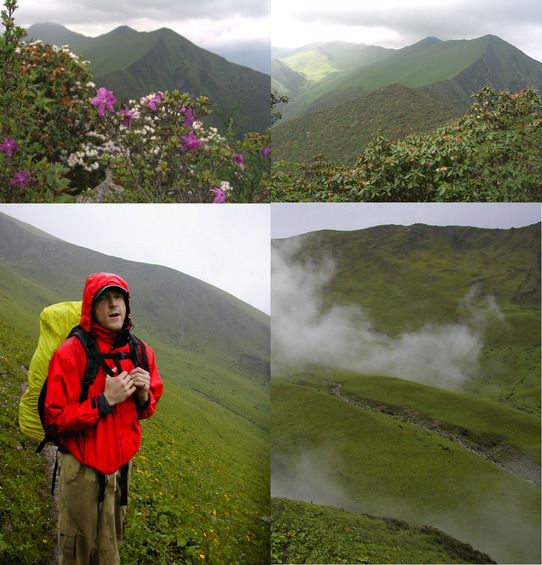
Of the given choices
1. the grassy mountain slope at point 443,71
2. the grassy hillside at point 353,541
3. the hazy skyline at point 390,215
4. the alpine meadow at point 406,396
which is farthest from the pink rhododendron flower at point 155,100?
the grassy hillside at point 353,541

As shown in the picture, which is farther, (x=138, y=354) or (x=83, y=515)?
(x=138, y=354)

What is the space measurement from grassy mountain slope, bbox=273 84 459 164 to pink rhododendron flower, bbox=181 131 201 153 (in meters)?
0.72

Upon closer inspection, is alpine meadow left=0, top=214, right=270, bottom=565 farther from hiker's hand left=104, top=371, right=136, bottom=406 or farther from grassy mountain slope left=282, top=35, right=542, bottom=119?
grassy mountain slope left=282, top=35, right=542, bottom=119

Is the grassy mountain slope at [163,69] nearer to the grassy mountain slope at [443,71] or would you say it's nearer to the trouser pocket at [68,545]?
the grassy mountain slope at [443,71]

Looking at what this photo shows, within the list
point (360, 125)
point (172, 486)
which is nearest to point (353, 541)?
point (172, 486)

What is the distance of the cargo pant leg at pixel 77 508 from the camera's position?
3.13 meters

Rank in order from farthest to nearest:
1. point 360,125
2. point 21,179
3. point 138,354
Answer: point 360,125
point 21,179
point 138,354

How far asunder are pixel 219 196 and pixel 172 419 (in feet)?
6.76

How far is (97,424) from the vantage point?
10.4 ft

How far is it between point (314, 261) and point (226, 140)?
55.1 inches

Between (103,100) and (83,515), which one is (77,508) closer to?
(83,515)

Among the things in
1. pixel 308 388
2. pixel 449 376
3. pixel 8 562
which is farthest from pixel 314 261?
pixel 8 562

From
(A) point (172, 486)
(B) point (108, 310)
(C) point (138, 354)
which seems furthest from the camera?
(A) point (172, 486)

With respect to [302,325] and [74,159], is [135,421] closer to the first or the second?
[302,325]
